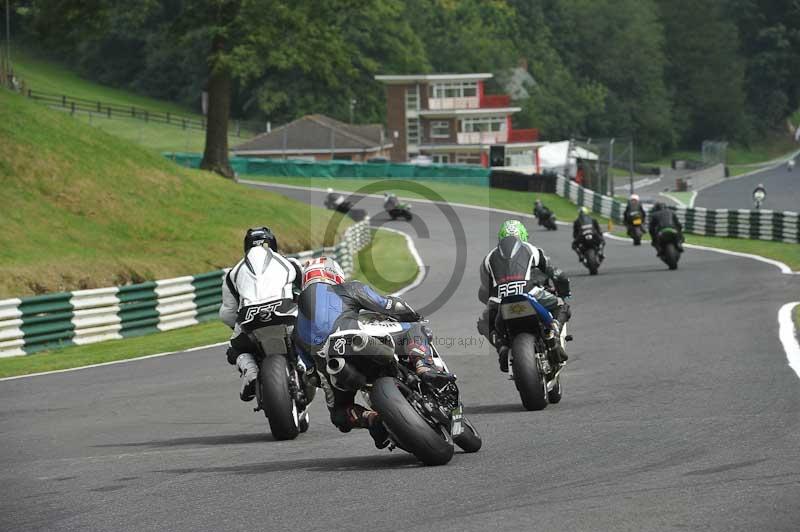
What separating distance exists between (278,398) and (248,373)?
2.56 ft

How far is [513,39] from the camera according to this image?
146 meters

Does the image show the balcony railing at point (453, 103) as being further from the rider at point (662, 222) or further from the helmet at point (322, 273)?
the helmet at point (322, 273)

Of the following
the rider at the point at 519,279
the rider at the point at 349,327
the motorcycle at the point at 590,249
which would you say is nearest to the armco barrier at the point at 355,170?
the motorcycle at the point at 590,249

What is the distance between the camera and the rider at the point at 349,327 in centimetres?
884

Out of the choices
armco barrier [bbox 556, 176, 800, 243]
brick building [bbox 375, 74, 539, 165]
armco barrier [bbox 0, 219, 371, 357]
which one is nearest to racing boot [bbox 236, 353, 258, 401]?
armco barrier [bbox 0, 219, 371, 357]

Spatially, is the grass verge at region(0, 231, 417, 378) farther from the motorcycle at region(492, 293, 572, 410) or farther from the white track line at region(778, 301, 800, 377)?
the motorcycle at region(492, 293, 572, 410)

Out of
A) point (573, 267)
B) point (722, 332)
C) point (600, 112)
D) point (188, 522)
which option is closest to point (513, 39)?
point (600, 112)

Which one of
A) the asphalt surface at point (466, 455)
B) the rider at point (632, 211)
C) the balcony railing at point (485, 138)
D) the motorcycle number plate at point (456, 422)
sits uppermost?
the motorcycle number plate at point (456, 422)

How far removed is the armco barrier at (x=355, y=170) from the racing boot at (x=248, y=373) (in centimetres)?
6216

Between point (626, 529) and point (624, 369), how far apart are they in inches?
309

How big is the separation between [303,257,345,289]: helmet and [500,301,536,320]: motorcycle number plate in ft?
8.75

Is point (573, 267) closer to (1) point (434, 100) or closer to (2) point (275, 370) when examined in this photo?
(2) point (275, 370)

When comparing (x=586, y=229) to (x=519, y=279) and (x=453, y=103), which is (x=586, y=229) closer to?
(x=519, y=279)

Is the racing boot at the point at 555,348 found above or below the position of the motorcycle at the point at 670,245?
above
